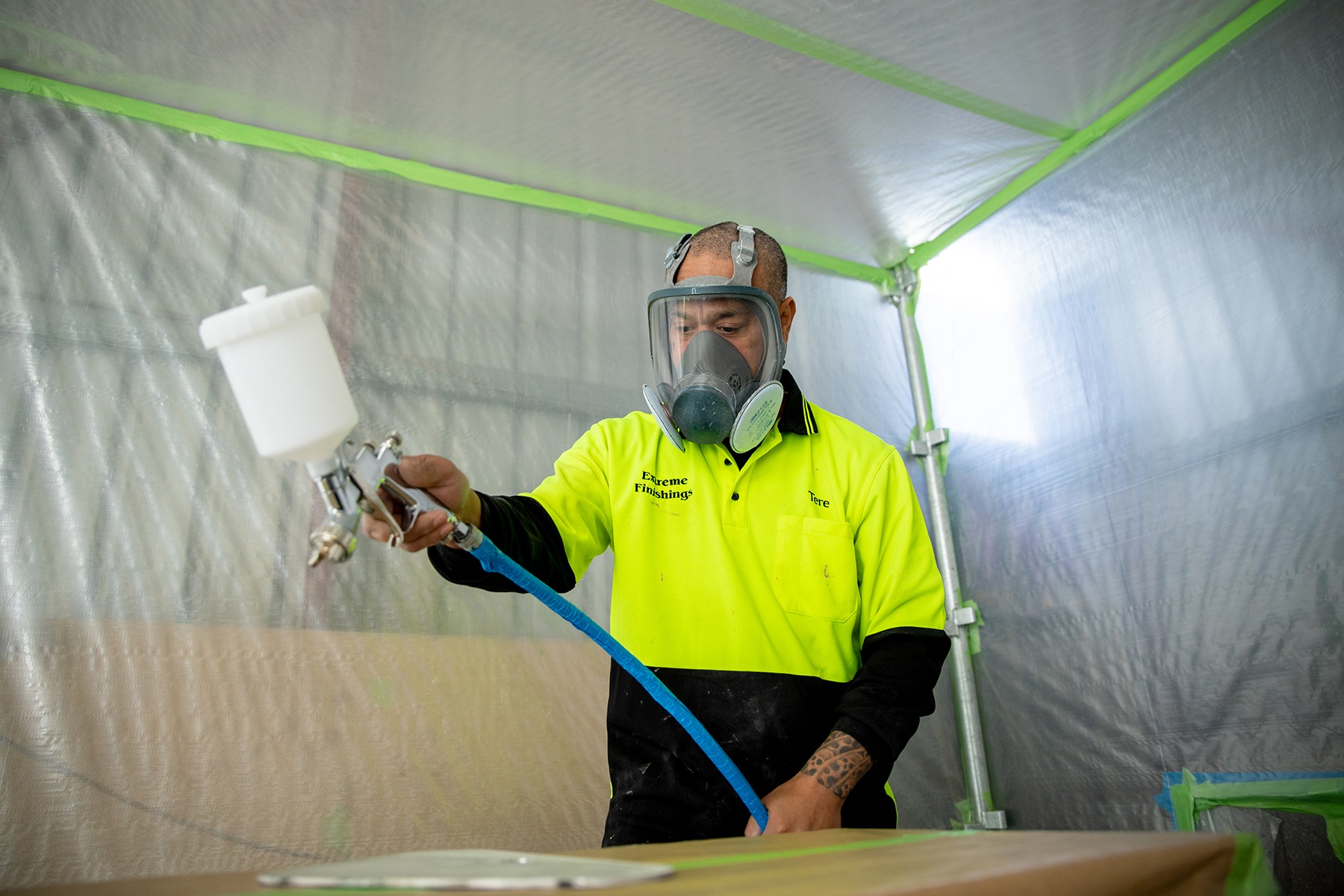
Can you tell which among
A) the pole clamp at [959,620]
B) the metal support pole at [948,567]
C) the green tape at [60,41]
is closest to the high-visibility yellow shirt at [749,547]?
the metal support pole at [948,567]

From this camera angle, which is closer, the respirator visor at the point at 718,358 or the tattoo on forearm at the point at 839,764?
the tattoo on forearm at the point at 839,764

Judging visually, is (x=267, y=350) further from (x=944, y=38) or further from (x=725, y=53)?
(x=944, y=38)

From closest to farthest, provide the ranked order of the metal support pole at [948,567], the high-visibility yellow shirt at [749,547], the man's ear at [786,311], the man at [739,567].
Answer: the man at [739,567] → the high-visibility yellow shirt at [749,547] → the man's ear at [786,311] → the metal support pole at [948,567]

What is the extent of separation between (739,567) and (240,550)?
1386mm

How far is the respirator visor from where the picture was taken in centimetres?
169

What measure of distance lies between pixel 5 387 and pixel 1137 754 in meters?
3.20

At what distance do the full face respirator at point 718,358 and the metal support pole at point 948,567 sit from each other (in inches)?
51.5

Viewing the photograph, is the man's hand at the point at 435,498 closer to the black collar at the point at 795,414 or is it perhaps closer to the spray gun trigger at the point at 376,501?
the spray gun trigger at the point at 376,501

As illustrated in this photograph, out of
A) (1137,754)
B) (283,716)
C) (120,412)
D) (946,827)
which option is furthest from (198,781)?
(1137,754)

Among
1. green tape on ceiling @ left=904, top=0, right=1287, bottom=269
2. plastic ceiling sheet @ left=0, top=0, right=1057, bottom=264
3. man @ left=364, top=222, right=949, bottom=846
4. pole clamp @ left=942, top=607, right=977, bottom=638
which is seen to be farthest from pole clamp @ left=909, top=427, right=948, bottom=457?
man @ left=364, top=222, right=949, bottom=846

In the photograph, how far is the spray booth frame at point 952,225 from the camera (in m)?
2.38

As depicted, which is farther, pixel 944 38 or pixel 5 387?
pixel 944 38

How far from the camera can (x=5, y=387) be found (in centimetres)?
214

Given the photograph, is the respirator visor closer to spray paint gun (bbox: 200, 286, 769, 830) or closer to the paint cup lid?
spray paint gun (bbox: 200, 286, 769, 830)
